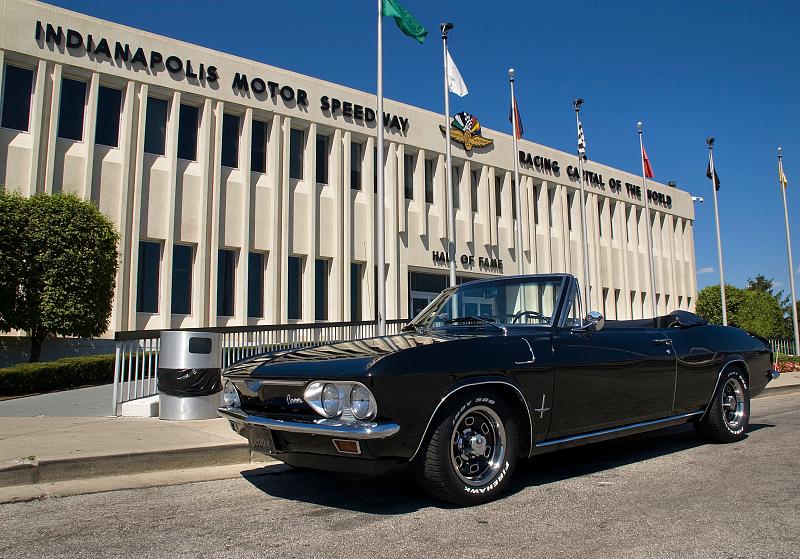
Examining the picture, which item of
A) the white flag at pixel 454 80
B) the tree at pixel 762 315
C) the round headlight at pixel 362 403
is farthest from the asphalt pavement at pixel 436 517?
the tree at pixel 762 315

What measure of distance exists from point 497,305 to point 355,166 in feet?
65.5

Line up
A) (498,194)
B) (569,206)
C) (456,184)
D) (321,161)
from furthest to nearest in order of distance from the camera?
(569,206)
(498,194)
(456,184)
(321,161)

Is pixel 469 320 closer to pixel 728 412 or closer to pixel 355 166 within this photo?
pixel 728 412

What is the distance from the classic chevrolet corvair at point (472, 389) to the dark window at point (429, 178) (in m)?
21.1

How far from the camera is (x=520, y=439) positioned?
448cm

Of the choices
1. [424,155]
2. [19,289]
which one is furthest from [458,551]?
[424,155]

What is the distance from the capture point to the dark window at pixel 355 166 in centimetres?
2453

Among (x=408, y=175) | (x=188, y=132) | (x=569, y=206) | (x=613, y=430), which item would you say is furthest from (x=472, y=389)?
(x=569, y=206)

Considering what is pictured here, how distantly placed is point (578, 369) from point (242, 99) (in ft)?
62.7

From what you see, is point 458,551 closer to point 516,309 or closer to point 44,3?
point 516,309

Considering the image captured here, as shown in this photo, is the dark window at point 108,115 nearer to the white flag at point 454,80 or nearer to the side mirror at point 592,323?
the white flag at point 454,80

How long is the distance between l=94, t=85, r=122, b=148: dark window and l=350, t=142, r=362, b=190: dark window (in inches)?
329

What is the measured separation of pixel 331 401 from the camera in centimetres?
387

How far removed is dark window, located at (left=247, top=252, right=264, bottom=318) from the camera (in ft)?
69.5
